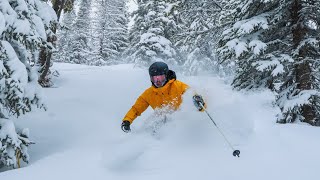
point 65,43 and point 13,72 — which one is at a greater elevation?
point 13,72

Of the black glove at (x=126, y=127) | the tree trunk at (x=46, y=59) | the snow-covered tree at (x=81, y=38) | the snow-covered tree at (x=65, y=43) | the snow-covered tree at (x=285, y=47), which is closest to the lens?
the black glove at (x=126, y=127)

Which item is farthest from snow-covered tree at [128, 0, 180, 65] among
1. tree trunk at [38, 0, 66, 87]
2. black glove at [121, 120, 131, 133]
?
black glove at [121, 120, 131, 133]

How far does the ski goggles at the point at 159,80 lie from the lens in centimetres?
725

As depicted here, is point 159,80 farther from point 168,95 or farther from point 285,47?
point 285,47

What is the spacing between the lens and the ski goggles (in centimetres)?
725

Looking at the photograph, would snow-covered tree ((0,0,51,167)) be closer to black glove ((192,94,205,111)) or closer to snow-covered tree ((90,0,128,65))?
black glove ((192,94,205,111))

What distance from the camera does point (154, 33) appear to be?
27328 millimetres

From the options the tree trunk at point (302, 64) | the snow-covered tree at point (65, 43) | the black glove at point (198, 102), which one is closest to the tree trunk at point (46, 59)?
the black glove at point (198, 102)

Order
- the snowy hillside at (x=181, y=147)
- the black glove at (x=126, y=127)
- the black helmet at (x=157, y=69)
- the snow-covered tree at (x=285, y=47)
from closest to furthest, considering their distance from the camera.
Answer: the snowy hillside at (x=181, y=147) < the black helmet at (x=157, y=69) < the black glove at (x=126, y=127) < the snow-covered tree at (x=285, y=47)

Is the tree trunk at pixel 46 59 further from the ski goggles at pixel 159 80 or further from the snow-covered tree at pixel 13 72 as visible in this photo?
the ski goggles at pixel 159 80

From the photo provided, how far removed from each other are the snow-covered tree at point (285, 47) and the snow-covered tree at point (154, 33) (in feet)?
55.5

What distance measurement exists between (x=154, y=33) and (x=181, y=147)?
2163 centimetres

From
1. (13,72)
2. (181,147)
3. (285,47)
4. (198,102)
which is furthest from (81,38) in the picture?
(181,147)

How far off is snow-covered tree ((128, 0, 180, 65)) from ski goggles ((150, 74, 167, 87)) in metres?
19.7
